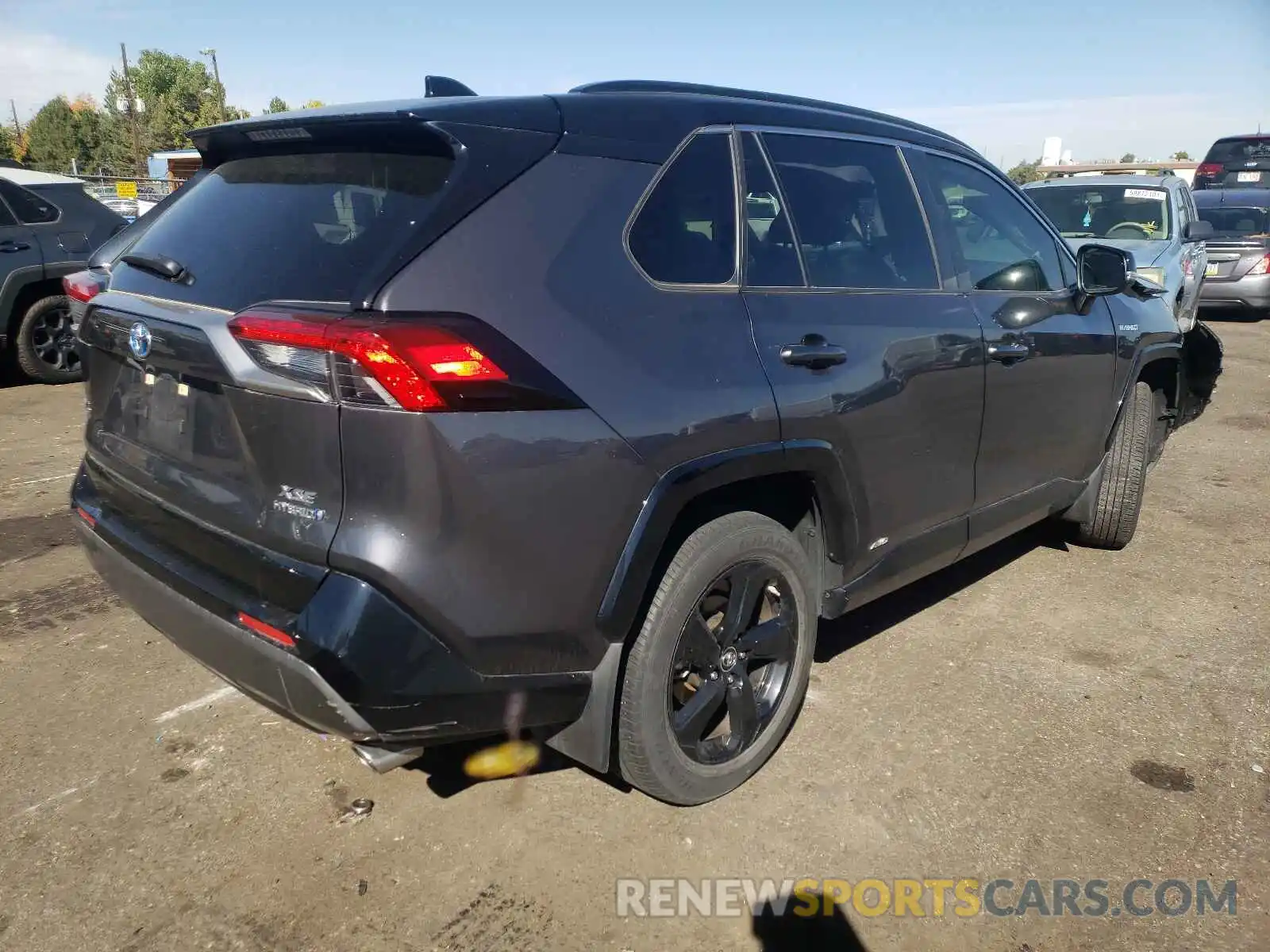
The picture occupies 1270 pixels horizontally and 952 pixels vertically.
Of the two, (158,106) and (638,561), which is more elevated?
(158,106)

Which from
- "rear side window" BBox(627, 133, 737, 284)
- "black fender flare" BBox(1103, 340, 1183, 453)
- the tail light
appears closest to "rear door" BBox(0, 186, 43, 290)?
the tail light

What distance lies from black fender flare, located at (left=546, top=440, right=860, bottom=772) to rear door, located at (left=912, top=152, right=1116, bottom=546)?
4.03 feet

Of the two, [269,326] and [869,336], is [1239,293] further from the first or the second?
[269,326]

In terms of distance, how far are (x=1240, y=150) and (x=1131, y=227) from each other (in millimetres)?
14119

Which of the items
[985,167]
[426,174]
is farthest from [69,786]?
[985,167]

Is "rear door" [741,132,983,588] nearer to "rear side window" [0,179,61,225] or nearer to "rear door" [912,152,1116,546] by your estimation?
"rear door" [912,152,1116,546]

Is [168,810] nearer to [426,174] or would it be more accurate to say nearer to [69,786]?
[69,786]

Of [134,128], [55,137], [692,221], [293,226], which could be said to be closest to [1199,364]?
[692,221]

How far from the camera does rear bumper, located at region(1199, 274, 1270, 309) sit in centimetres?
1245

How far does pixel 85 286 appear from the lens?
2857 mm

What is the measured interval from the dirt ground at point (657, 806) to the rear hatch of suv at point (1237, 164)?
19.2 meters

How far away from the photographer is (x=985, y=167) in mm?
3746

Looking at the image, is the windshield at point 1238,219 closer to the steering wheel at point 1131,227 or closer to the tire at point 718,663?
the steering wheel at point 1131,227

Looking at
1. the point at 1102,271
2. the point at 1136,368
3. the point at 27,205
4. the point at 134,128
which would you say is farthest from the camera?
the point at 134,128
